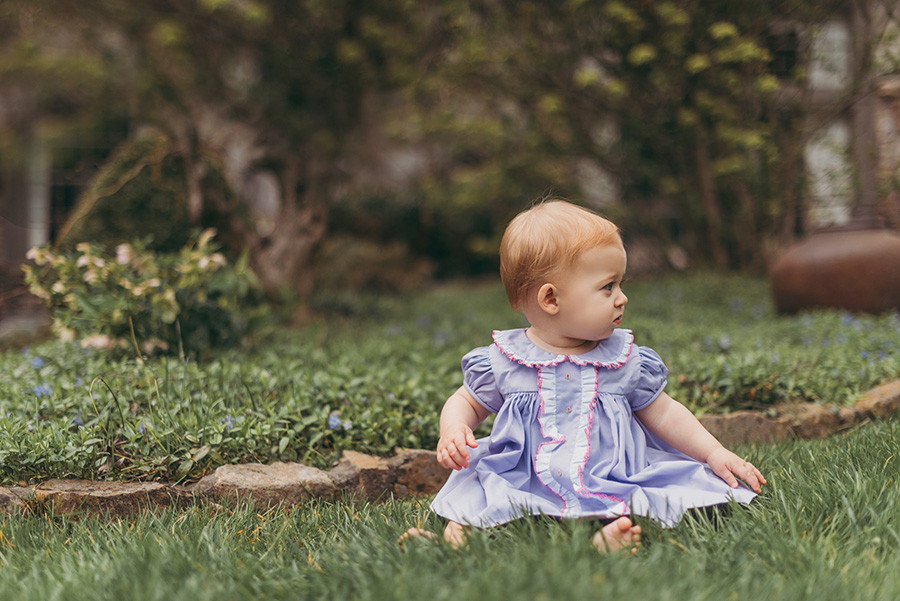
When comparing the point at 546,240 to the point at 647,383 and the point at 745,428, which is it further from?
the point at 745,428

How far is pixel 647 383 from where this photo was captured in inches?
81.2

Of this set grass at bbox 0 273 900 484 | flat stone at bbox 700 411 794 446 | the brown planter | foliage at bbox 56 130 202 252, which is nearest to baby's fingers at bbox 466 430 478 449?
grass at bbox 0 273 900 484

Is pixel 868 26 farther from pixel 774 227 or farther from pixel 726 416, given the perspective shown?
pixel 726 416

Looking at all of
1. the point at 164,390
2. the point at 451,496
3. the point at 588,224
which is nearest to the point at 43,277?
the point at 164,390

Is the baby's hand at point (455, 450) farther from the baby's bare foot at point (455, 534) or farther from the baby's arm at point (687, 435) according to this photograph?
the baby's arm at point (687, 435)

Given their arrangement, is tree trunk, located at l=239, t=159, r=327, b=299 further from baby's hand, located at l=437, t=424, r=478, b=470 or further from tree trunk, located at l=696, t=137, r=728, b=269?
baby's hand, located at l=437, t=424, r=478, b=470

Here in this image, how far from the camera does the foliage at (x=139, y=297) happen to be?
354cm

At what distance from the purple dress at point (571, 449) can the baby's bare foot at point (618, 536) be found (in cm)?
10

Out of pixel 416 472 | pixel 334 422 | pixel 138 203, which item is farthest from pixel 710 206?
pixel 334 422

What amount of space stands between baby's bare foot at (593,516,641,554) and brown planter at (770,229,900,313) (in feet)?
14.2

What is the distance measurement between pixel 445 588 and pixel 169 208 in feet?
13.1

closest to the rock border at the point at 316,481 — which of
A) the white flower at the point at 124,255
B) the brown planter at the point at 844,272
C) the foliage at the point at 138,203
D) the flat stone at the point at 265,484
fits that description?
the flat stone at the point at 265,484

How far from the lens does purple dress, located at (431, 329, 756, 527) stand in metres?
1.89

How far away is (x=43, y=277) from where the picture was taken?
12.8 ft
